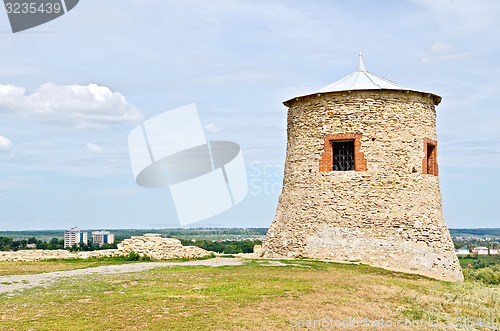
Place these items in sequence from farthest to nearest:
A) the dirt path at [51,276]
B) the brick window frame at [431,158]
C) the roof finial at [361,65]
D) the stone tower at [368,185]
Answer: the roof finial at [361,65]
the brick window frame at [431,158]
the stone tower at [368,185]
the dirt path at [51,276]

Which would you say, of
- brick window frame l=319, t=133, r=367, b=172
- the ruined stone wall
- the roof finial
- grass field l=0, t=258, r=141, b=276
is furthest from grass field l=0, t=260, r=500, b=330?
the roof finial

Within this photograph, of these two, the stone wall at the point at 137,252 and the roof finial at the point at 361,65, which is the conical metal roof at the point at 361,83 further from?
the stone wall at the point at 137,252

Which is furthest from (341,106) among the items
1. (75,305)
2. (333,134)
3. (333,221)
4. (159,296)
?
(75,305)

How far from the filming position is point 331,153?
19.1 m

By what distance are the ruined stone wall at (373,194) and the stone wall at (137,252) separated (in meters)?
4.35

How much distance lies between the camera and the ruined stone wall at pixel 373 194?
18234mm

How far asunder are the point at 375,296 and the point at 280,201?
10348mm

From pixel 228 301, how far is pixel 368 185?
10.3m

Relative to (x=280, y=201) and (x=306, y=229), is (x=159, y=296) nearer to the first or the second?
(x=306, y=229)

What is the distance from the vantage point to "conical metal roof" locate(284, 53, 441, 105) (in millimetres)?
19234

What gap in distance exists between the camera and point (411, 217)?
18.5 meters

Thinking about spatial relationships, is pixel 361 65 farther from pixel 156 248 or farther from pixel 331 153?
pixel 156 248

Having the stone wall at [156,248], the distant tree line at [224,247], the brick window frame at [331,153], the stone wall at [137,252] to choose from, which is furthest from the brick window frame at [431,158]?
the stone wall at [137,252]

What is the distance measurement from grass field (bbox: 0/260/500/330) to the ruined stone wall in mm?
4260
